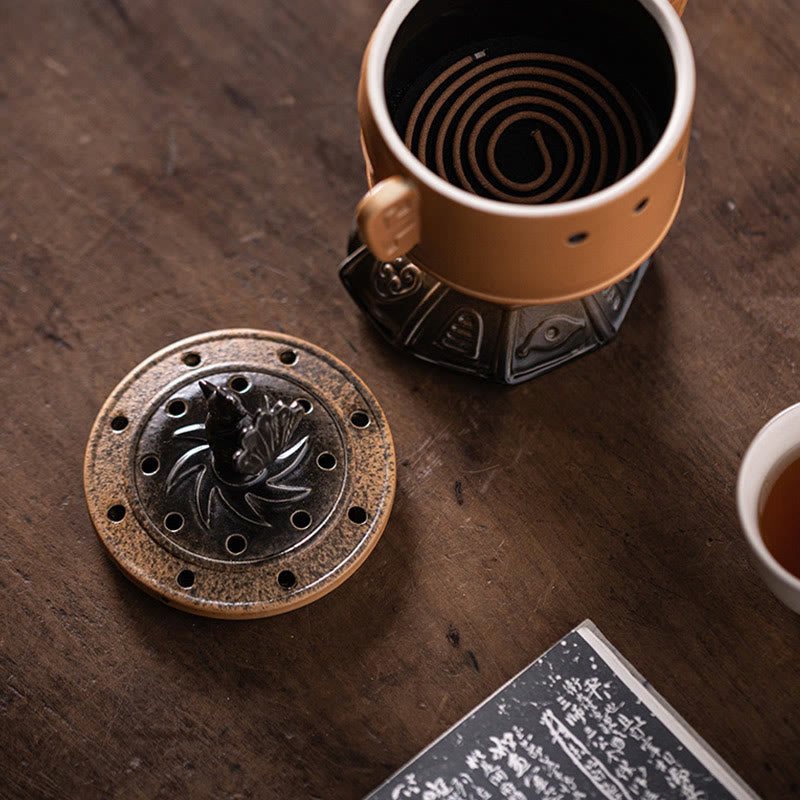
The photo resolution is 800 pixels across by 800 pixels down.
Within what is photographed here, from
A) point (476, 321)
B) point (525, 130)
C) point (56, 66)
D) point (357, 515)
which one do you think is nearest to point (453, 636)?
point (357, 515)

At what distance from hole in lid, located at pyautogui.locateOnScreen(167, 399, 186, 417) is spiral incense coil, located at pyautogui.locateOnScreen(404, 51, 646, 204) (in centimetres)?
21

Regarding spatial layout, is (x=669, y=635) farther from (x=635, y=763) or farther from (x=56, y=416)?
(x=56, y=416)

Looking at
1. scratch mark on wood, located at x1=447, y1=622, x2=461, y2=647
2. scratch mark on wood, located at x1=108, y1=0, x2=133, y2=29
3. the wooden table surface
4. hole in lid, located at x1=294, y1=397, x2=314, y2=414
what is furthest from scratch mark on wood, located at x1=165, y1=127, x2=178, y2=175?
scratch mark on wood, located at x1=447, y1=622, x2=461, y2=647

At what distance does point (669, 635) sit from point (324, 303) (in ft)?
1.03

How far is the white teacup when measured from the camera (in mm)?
505

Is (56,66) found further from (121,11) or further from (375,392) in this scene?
(375,392)

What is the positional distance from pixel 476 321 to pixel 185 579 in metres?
0.24

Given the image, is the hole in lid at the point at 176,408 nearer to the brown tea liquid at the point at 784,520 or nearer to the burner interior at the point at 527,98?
the burner interior at the point at 527,98

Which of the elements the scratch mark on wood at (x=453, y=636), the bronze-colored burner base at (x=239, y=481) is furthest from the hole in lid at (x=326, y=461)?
the scratch mark on wood at (x=453, y=636)

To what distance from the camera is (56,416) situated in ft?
2.16

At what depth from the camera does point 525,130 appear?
0.58 m

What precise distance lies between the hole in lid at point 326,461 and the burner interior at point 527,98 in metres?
0.18

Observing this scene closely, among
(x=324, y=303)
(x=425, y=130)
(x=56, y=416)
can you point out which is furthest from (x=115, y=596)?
(x=425, y=130)

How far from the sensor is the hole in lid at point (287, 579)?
58cm
